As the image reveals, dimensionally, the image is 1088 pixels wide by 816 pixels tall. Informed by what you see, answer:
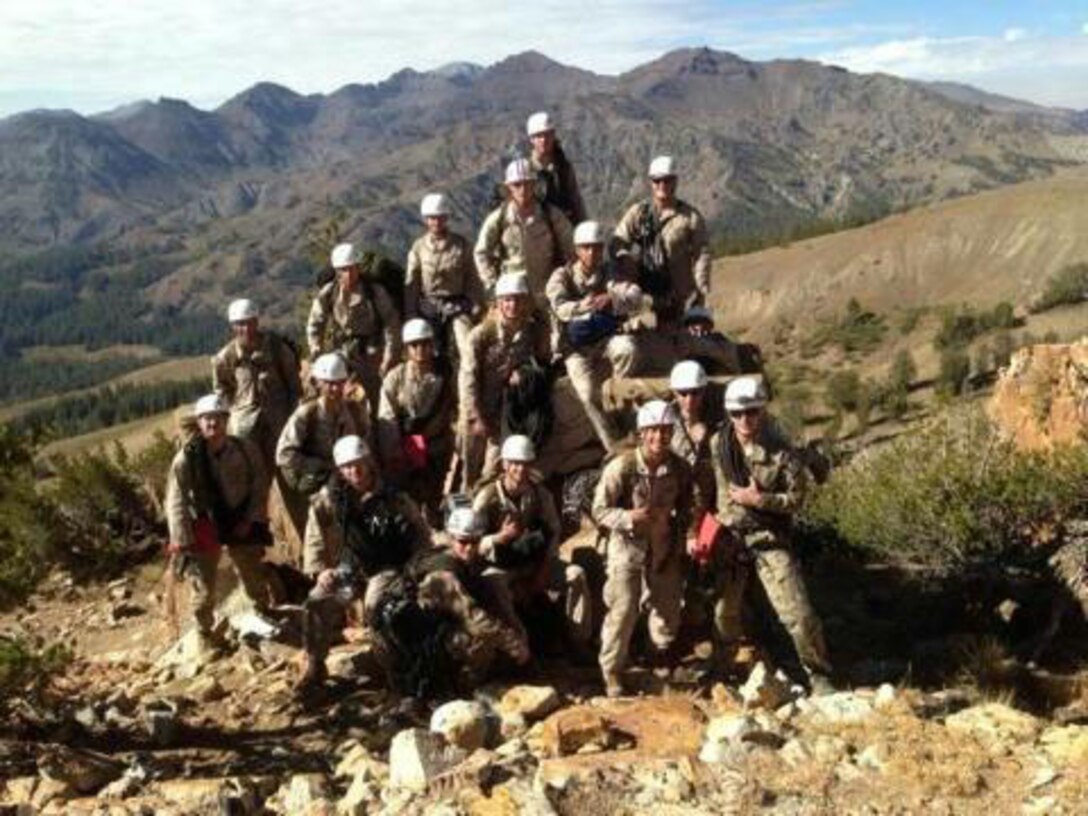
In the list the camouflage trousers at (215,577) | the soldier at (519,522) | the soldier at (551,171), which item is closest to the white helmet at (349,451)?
the soldier at (519,522)

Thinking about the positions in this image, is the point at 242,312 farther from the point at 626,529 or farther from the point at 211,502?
Result: the point at 626,529

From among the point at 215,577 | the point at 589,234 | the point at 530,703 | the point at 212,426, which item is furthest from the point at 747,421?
the point at 215,577

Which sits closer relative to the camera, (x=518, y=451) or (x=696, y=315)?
(x=518, y=451)

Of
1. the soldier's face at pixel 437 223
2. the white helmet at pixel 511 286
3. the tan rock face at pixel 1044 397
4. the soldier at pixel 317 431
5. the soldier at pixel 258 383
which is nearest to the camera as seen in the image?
the soldier at pixel 317 431

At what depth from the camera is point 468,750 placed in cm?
890

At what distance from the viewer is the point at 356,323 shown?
13570 mm

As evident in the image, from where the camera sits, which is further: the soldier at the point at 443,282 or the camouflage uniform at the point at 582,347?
the soldier at the point at 443,282

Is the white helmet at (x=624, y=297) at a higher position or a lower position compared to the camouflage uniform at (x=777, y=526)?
higher

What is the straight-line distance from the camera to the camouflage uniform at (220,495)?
11312 mm

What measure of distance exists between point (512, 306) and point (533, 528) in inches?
94.3

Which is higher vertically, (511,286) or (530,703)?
(511,286)

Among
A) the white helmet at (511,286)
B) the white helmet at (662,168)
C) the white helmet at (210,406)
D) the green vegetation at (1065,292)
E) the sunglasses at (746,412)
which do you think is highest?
the white helmet at (662,168)

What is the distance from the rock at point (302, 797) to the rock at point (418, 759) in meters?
0.54

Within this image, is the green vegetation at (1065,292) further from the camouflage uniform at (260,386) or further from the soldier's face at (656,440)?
the soldier's face at (656,440)
